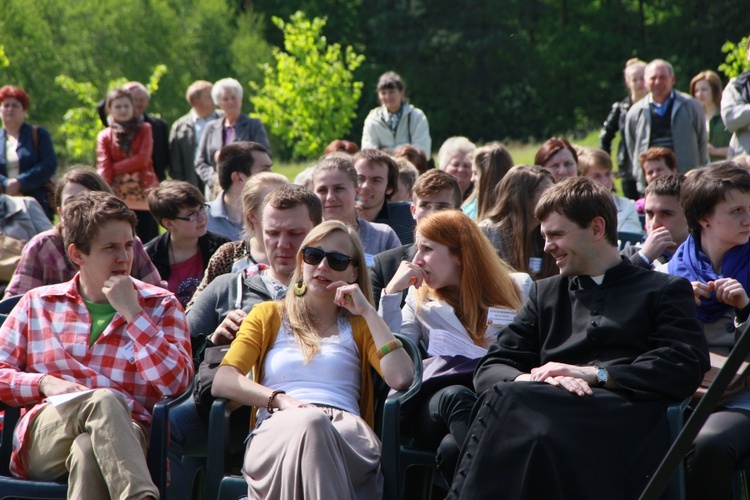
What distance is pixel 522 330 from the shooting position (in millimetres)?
3947

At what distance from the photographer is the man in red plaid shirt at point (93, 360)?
365 cm

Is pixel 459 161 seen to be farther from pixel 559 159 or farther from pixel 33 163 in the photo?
pixel 33 163

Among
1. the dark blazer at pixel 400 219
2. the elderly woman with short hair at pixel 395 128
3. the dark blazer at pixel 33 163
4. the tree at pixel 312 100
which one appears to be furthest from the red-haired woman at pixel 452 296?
the tree at pixel 312 100

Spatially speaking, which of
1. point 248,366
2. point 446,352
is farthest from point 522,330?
point 248,366

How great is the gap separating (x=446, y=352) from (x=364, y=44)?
44.1 metres

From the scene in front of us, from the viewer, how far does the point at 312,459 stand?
3.54 meters

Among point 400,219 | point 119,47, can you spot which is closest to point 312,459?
point 400,219

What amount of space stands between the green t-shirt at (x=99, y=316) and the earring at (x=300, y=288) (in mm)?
Answer: 760

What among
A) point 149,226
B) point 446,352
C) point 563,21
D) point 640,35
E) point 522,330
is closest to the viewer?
point 522,330

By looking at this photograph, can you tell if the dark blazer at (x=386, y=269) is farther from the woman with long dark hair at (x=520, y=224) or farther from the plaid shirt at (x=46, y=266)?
the plaid shirt at (x=46, y=266)

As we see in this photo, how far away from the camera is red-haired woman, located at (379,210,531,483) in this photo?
426 cm

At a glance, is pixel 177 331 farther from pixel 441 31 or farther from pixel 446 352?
pixel 441 31

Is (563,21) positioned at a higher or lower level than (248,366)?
higher

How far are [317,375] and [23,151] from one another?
617 cm
